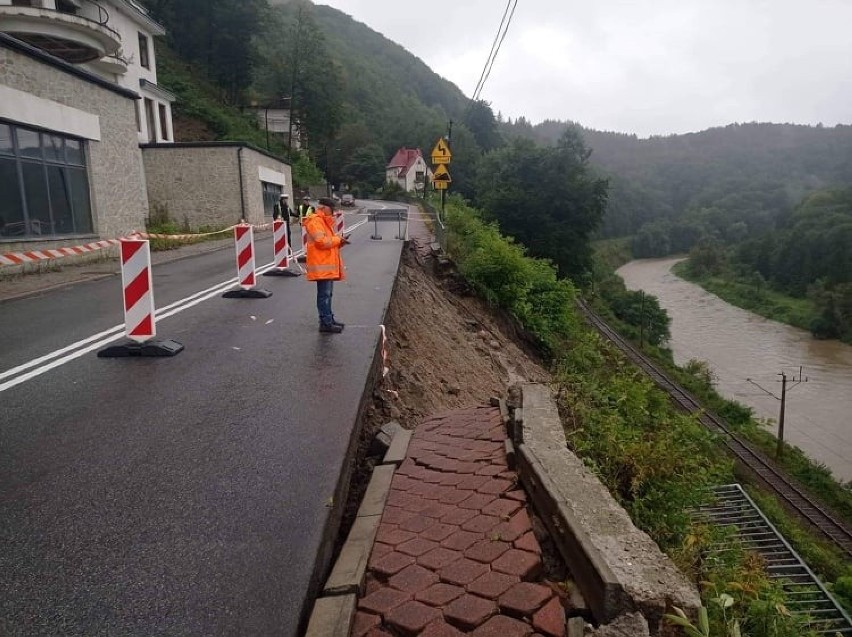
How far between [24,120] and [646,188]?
142 metres

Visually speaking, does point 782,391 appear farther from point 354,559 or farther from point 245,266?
point 354,559

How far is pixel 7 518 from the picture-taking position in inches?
122

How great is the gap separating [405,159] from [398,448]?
92.0 metres

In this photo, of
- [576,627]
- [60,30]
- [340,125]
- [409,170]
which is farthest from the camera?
[409,170]

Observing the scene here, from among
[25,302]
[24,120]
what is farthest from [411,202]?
[25,302]

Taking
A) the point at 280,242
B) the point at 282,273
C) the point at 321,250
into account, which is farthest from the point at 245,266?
the point at 321,250

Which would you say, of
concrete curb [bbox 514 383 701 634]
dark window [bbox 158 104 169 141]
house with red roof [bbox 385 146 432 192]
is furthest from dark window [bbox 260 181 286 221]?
house with red roof [bbox 385 146 432 192]

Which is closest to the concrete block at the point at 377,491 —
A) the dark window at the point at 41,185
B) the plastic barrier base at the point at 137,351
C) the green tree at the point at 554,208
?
the plastic barrier base at the point at 137,351

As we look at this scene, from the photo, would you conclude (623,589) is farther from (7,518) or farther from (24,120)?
(24,120)

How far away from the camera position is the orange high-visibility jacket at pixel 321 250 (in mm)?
7109

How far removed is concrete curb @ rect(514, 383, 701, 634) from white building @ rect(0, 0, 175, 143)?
25.9m

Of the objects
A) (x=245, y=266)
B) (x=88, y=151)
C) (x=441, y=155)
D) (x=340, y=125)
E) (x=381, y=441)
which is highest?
(x=340, y=125)

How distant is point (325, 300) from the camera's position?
291 inches

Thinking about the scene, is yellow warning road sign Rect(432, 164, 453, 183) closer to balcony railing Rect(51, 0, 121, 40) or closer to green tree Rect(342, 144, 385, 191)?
balcony railing Rect(51, 0, 121, 40)
